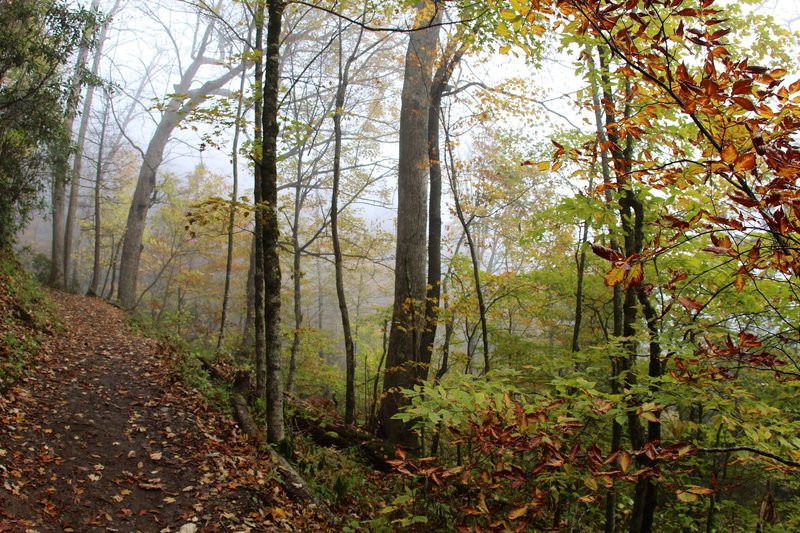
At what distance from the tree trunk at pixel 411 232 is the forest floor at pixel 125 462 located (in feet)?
9.78

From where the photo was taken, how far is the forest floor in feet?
13.1

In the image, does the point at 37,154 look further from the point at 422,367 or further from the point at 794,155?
the point at 794,155

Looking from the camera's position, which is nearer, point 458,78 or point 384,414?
point 384,414

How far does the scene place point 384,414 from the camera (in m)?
8.30

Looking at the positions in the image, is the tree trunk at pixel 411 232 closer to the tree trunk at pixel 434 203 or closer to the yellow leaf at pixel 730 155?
the tree trunk at pixel 434 203

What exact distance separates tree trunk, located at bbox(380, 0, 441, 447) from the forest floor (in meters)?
2.98

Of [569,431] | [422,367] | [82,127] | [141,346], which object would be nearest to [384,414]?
[422,367]

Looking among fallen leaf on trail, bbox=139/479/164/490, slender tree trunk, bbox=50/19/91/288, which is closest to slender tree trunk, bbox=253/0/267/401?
fallen leaf on trail, bbox=139/479/164/490

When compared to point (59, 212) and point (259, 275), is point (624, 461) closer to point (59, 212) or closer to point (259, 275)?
point (259, 275)

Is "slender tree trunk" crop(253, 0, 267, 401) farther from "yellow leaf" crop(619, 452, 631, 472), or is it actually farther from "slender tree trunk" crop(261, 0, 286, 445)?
"yellow leaf" crop(619, 452, 631, 472)

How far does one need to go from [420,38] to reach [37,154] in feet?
35.5

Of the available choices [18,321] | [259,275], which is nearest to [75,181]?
[18,321]

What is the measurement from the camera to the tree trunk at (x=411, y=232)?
26.3 ft

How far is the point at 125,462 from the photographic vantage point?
4852 mm
